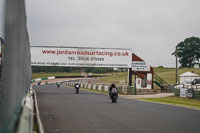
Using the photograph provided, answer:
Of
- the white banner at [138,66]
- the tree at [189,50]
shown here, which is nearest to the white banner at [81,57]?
the white banner at [138,66]

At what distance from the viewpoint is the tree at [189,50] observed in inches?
4729

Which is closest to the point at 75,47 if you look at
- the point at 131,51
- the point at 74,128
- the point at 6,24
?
the point at 131,51

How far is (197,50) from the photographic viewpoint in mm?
120562

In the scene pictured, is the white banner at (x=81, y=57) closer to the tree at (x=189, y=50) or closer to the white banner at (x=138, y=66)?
the white banner at (x=138, y=66)

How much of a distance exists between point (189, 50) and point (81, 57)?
84.9 metres

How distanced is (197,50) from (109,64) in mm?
84089

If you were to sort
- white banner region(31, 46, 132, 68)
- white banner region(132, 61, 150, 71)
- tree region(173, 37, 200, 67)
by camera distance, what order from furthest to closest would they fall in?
tree region(173, 37, 200, 67), white banner region(132, 61, 150, 71), white banner region(31, 46, 132, 68)

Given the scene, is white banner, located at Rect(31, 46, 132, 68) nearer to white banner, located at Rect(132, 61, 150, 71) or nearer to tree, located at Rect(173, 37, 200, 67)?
white banner, located at Rect(132, 61, 150, 71)

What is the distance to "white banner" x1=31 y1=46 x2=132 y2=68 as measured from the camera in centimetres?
4178

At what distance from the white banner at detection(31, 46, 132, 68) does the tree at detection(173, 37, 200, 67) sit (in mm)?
81488

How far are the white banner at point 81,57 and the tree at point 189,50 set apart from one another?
267 ft

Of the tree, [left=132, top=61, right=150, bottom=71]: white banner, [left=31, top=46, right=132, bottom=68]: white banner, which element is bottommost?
[left=132, top=61, right=150, bottom=71]: white banner

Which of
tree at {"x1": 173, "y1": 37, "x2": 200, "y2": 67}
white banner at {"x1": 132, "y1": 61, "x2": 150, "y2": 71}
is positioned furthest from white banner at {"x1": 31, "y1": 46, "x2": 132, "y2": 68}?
tree at {"x1": 173, "y1": 37, "x2": 200, "y2": 67}

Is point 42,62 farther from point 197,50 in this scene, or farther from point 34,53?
point 197,50
